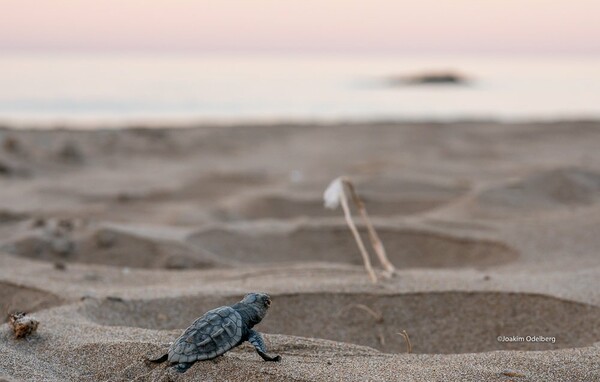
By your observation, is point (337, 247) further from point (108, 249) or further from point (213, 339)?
point (213, 339)

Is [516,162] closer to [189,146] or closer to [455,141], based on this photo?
[455,141]

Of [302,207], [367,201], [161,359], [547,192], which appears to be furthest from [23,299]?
[547,192]

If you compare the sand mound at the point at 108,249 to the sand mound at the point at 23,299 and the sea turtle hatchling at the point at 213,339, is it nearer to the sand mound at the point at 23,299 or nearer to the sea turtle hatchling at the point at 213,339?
the sand mound at the point at 23,299

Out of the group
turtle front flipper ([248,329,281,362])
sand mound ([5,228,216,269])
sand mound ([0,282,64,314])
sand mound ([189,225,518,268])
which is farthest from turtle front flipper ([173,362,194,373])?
sand mound ([189,225,518,268])

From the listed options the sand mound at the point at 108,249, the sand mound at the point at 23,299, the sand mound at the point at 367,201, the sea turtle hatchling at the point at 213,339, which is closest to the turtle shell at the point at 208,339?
the sea turtle hatchling at the point at 213,339

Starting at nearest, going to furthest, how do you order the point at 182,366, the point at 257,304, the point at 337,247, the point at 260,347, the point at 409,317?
the point at 182,366
the point at 260,347
the point at 257,304
the point at 409,317
the point at 337,247

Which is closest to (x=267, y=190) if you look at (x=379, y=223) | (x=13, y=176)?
(x=379, y=223)
